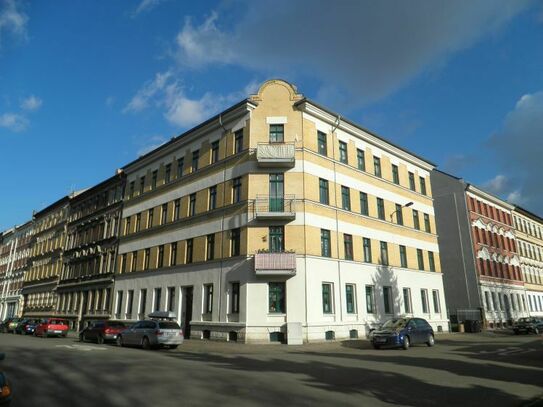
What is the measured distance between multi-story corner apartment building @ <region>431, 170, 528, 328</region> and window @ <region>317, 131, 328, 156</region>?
77.2 ft

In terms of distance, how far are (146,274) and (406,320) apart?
21.2m

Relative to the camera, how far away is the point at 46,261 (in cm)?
5288

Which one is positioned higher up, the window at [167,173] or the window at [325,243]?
the window at [167,173]

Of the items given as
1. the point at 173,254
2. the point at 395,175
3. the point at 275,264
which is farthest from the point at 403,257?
the point at 173,254

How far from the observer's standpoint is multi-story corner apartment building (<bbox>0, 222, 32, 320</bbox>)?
61075 mm

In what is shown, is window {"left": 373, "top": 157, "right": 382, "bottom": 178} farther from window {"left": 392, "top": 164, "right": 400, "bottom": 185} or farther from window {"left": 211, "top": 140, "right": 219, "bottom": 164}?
window {"left": 211, "top": 140, "right": 219, "bottom": 164}

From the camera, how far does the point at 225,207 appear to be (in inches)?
1081

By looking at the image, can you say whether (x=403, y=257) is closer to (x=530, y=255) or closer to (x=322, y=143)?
(x=322, y=143)

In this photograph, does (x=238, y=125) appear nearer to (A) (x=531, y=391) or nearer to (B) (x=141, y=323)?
(B) (x=141, y=323)

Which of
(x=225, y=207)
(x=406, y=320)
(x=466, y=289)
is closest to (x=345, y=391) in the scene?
(x=406, y=320)

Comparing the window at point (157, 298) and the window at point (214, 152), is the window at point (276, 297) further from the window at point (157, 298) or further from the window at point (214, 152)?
the window at point (157, 298)

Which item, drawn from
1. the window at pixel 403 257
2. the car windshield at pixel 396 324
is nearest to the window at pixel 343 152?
the window at pixel 403 257

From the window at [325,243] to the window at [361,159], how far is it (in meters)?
7.19

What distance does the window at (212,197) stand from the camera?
2881 cm
